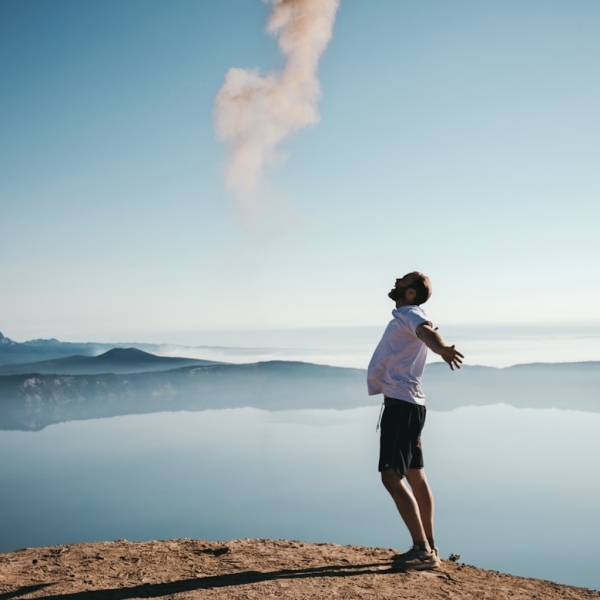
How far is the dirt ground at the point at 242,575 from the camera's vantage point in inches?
169

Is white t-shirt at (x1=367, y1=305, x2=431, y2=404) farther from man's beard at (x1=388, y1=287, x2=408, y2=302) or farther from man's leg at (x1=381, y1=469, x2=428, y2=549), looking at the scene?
man's leg at (x1=381, y1=469, x2=428, y2=549)

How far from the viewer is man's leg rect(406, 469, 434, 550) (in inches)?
187

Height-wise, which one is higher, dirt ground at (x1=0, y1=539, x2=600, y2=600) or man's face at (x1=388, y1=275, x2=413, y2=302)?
man's face at (x1=388, y1=275, x2=413, y2=302)

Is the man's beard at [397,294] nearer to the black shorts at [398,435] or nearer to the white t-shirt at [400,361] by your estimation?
the white t-shirt at [400,361]

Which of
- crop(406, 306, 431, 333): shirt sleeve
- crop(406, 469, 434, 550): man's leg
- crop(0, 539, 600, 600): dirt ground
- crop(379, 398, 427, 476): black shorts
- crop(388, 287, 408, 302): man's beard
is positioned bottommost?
crop(0, 539, 600, 600): dirt ground

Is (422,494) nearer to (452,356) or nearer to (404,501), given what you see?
(404,501)

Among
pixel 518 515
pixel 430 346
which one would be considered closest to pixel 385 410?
pixel 430 346

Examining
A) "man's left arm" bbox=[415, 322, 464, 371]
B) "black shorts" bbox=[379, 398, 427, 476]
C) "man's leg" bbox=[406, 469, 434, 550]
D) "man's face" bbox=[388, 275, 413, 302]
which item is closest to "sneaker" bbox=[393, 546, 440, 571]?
"man's leg" bbox=[406, 469, 434, 550]

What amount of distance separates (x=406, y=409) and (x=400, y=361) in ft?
1.32

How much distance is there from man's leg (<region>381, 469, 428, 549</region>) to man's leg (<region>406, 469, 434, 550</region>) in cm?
18

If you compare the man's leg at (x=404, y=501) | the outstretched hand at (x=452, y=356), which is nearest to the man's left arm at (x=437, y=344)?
the outstretched hand at (x=452, y=356)

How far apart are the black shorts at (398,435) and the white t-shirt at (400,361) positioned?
8cm

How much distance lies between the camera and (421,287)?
4.76 meters

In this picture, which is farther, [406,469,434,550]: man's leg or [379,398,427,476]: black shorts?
[406,469,434,550]: man's leg
